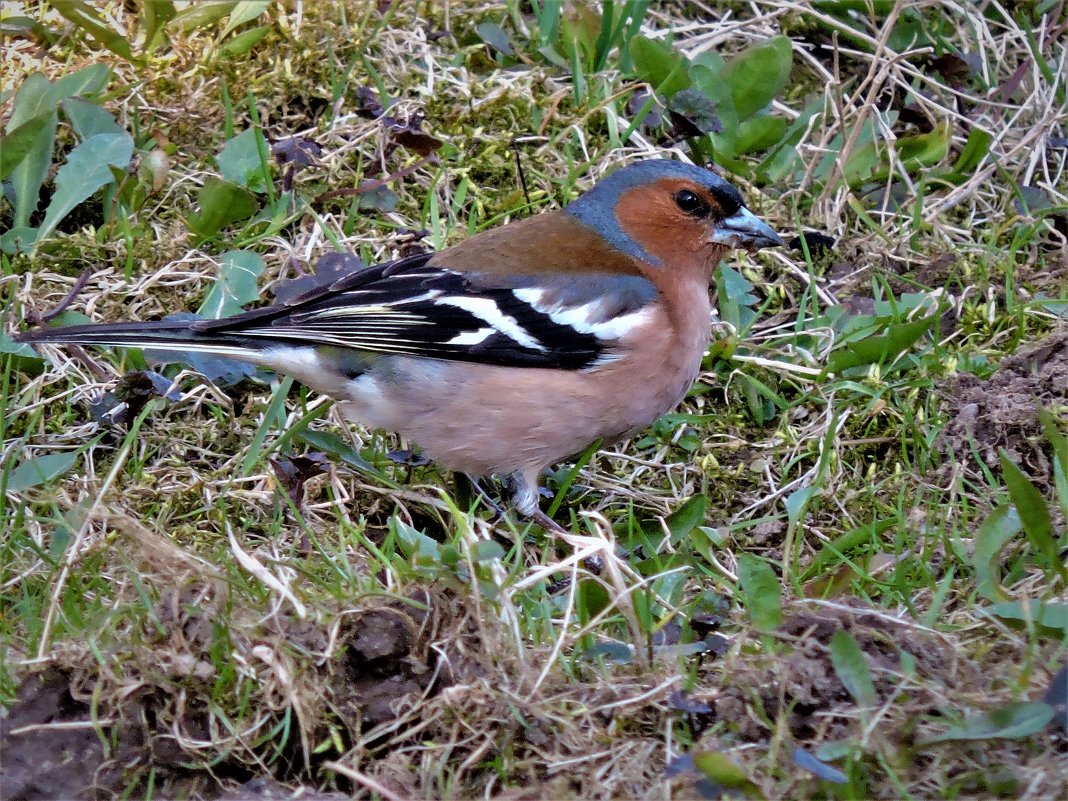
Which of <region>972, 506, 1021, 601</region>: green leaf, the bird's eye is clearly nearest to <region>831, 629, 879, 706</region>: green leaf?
<region>972, 506, 1021, 601</region>: green leaf

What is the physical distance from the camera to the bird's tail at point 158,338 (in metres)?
3.94

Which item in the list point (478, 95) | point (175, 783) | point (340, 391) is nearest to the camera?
point (175, 783)

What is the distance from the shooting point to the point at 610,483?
439 cm

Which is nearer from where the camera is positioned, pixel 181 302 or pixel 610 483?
pixel 610 483

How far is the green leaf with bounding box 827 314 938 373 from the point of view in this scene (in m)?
4.48

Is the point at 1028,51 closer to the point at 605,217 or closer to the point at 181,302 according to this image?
the point at 605,217

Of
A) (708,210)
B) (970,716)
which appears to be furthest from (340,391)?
(970,716)

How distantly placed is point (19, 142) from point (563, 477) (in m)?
2.45

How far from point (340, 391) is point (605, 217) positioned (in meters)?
1.21

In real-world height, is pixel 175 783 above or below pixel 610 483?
above

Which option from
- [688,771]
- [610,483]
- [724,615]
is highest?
[688,771]

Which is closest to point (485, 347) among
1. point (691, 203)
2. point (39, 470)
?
point (691, 203)

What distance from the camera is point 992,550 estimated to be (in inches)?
123

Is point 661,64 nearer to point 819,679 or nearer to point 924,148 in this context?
point 924,148
